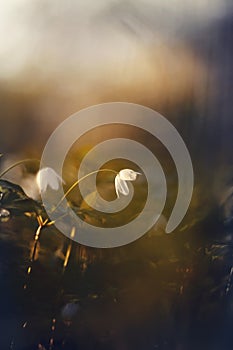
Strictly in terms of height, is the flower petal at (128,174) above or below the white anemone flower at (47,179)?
above

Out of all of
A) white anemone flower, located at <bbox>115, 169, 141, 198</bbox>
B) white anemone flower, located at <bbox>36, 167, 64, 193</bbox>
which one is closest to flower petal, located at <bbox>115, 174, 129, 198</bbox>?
white anemone flower, located at <bbox>115, 169, 141, 198</bbox>

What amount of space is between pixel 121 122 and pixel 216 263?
580mm

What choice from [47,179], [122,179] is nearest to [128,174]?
[122,179]

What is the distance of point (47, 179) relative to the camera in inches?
49.0

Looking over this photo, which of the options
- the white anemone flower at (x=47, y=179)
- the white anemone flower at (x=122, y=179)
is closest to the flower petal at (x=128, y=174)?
the white anemone flower at (x=122, y=179)

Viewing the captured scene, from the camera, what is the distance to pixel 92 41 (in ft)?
4.08

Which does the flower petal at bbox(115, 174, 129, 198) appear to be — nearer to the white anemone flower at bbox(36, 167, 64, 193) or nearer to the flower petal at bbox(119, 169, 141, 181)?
the flower petal at bbox(119, 169, 141, 181)

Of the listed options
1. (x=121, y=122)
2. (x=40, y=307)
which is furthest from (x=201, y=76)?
(x=40, y=307)

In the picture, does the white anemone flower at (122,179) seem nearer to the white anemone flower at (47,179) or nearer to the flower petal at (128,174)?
the flower petal at (128,174)

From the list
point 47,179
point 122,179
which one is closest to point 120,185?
point 122,179

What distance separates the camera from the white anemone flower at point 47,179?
124cm

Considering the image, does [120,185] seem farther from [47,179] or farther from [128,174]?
[47,179]

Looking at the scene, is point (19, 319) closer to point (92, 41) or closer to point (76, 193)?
point (76, 193)

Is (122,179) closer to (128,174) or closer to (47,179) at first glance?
(128,174)
